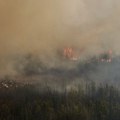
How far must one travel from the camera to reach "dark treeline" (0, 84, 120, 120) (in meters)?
5.10

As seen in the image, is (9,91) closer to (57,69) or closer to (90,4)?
(57,69)

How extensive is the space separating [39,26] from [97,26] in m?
0.96

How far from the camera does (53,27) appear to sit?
5.42 meters

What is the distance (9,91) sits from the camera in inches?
199

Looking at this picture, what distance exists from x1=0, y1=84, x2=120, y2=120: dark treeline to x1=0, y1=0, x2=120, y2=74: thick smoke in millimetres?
435

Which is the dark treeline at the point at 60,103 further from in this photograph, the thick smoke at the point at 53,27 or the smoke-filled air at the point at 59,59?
the thick smoke at the point at 53,27

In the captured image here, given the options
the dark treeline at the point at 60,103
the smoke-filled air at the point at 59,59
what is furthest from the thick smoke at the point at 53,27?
the dark treeline at the point at 60,103

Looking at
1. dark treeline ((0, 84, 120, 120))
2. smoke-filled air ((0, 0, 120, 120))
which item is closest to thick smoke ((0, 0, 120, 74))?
smoke-filled air ((0, 0, 120, 120))

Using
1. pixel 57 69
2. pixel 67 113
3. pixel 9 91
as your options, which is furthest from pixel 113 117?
pixel 9 91

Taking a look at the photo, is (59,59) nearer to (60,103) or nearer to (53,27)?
(53,27)

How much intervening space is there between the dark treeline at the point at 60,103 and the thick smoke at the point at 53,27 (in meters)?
0.44

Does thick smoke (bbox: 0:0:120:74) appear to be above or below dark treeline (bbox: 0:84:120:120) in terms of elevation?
above

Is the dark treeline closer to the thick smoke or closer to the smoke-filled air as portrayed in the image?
the smoke-filled air

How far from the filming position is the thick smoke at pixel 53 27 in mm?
5246
